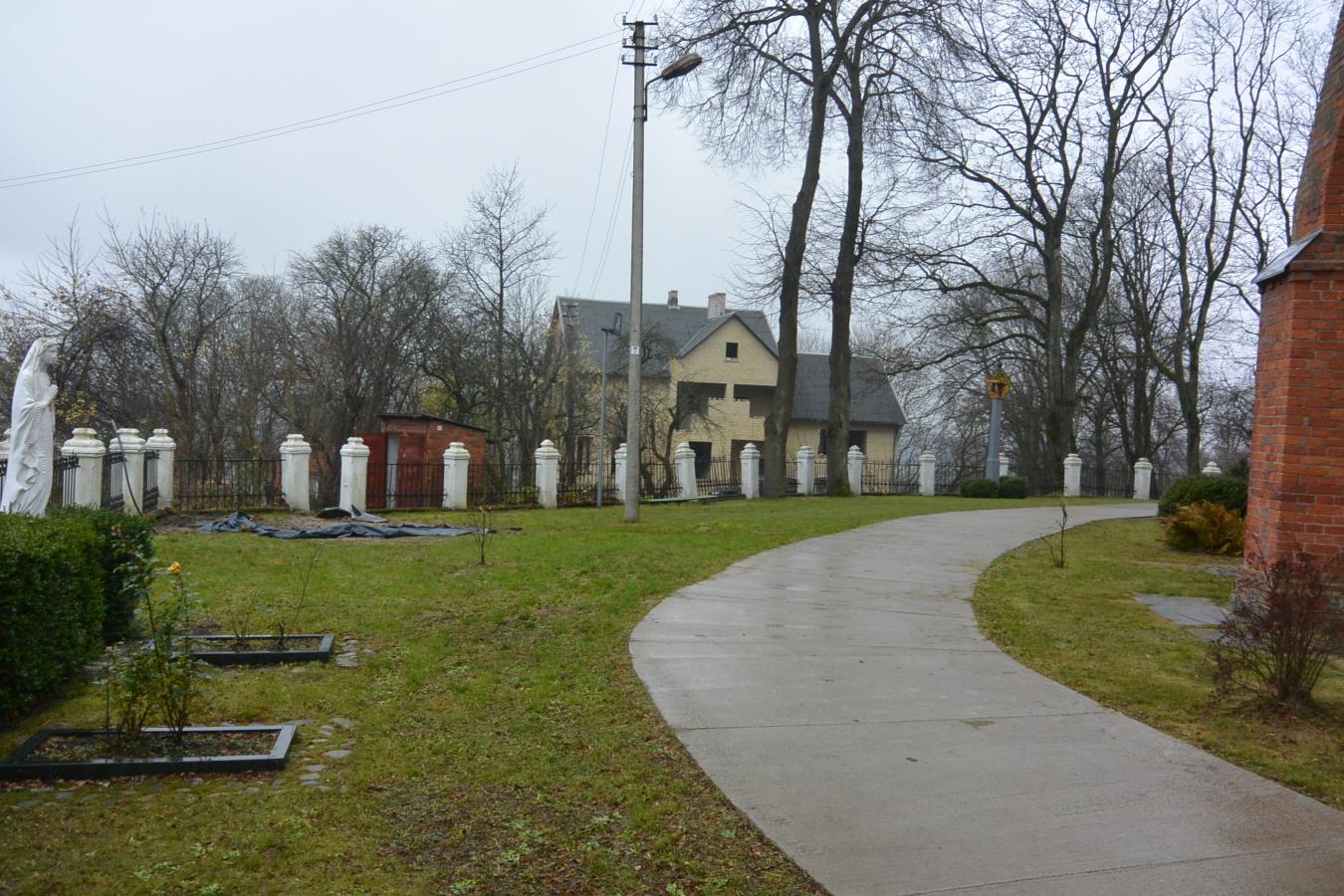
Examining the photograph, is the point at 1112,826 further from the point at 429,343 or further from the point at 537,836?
the point at 429,343

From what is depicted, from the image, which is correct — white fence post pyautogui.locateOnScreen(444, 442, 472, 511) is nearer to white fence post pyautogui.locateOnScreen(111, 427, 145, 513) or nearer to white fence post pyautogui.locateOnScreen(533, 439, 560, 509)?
white fence post pyautogui.locateOnScreen(533, 439, 560, 509)

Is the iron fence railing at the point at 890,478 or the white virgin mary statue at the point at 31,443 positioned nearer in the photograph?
the white virgin mary statue at the point at 31,443

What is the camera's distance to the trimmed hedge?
532 cm

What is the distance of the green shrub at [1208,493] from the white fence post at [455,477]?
42.9 ft

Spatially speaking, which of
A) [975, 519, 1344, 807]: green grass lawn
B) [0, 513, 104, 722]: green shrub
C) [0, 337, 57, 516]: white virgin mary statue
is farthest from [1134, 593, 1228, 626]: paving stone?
[0, 337, 57, 516]: white virgin mary statue

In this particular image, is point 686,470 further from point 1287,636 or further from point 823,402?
point 823,402

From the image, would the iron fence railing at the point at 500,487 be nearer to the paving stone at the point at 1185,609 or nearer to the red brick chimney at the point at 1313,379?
the paving stone at the point at 1185,609

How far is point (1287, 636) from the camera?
5703 millimetres

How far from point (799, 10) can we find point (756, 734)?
78.7 feet

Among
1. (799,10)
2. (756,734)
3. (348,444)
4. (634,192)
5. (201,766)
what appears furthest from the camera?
(799,10)

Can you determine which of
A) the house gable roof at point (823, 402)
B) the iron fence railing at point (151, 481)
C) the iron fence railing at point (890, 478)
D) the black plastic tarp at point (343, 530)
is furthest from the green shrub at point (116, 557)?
the house gable roof at point (823, 402)

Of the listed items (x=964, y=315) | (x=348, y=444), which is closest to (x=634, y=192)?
(x=348, y=444)

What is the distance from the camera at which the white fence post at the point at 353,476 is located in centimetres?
1864

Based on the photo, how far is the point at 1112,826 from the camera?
4262mm
